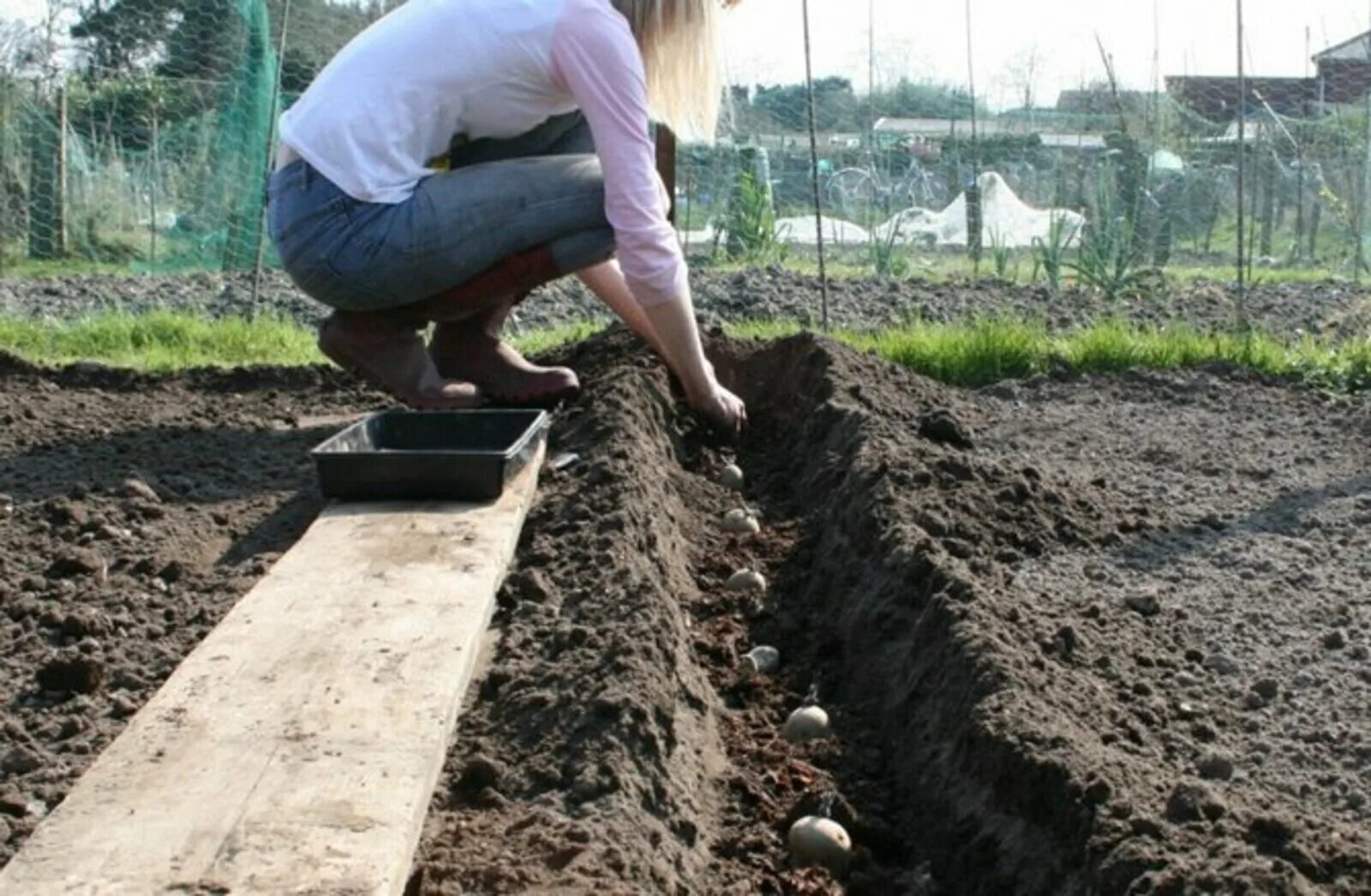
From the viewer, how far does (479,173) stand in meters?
4.60

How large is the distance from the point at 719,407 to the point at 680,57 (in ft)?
2.75

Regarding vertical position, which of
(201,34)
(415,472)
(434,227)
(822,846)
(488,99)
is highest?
(201,34)

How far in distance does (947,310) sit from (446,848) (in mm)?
7759

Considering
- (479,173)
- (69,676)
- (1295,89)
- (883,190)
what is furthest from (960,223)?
(69,676)

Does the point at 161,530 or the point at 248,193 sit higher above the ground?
the point at 248,193

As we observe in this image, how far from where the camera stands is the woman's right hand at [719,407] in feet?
14.5

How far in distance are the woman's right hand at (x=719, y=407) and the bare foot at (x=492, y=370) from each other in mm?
729

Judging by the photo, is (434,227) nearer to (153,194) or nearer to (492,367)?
(492,367)

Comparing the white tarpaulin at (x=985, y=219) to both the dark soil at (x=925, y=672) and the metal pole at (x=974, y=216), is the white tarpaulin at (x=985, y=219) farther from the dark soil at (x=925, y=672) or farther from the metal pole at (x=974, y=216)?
the dark soil at (x=925, y=672)

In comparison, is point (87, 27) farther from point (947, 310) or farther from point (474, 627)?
point (474, 627)

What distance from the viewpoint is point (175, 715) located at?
258 centimetres

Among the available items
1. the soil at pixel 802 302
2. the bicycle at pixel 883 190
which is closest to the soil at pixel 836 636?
the soil at pixel 802 302

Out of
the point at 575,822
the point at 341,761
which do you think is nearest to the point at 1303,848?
the point at 575,822

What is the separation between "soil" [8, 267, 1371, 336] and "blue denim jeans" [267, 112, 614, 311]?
13.1 ft
